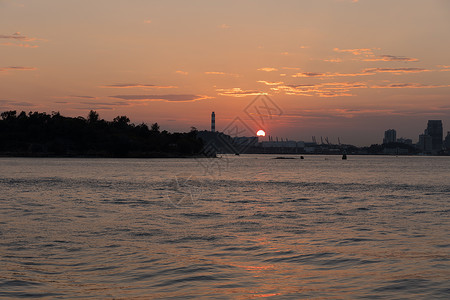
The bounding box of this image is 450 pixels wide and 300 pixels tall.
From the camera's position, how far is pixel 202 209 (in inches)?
1671

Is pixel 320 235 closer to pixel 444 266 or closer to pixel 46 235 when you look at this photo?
pixel 444 266

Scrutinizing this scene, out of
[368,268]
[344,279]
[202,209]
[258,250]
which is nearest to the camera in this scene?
[344,279]

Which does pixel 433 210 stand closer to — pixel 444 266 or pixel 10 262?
pixel 444 266

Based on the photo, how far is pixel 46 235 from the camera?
27.2m

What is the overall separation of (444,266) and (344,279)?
4.70 metres

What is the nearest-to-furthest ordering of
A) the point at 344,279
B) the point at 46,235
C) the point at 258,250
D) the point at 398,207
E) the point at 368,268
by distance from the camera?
the point at 344,279, the point at 368,268, the point at 258,250, the point at 46,235, the point at 398,207

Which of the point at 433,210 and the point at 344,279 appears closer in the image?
the point at 344,279

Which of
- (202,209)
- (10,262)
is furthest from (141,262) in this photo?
(202,209)

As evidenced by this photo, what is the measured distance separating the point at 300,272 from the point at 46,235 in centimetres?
1432

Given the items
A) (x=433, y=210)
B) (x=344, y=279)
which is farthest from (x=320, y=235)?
(x=433, y=210)

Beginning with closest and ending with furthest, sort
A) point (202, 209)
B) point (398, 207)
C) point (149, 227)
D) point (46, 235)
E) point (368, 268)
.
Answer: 1. point (368, 268)
2. point (46, 235)
3. point (149, 227)
4. point (202, 209)
5. point (398, 207)

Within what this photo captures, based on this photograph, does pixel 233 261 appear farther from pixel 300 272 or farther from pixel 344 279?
pixel 344 279

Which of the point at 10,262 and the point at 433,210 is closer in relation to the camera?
the point at 10,262

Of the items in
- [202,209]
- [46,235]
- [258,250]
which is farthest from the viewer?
[202,209]
